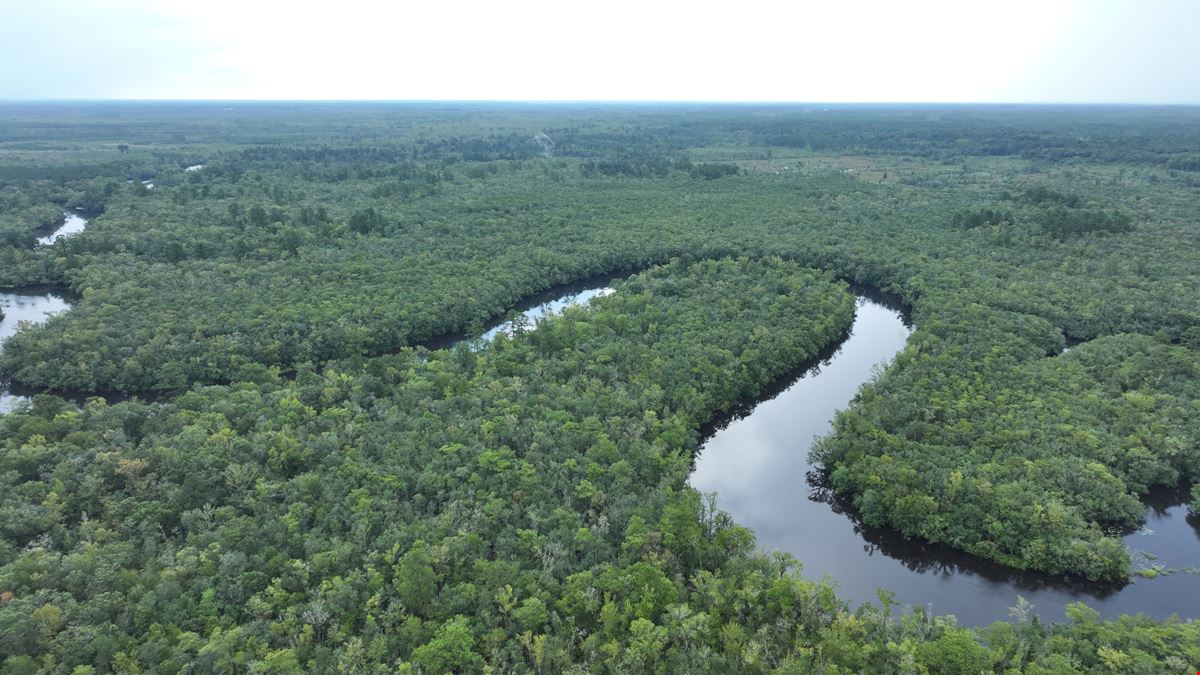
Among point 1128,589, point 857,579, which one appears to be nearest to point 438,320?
point 857,579

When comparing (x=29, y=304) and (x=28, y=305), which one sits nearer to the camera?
(x=28, y=305)

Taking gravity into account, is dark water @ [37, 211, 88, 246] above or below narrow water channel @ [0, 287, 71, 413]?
above

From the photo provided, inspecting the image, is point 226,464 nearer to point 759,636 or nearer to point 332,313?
point 332,313

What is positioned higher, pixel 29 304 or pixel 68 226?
pixel 68 226

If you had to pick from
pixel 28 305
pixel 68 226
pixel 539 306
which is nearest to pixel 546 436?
pixel 539 306

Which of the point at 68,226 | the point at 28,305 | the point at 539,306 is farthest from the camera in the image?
the point at 68,226

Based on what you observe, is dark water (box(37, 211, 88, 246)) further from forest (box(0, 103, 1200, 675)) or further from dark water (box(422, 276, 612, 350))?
dark water (box(422, 276, 612, 350))

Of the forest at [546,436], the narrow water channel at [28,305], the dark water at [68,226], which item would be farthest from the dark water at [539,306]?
the dark water at [68,226]

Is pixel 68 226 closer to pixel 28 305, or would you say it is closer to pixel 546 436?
pixel 28 305

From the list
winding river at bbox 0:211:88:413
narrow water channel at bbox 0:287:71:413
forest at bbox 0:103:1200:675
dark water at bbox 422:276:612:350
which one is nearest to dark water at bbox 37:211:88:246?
forest at bbox 0:103:1200:675
